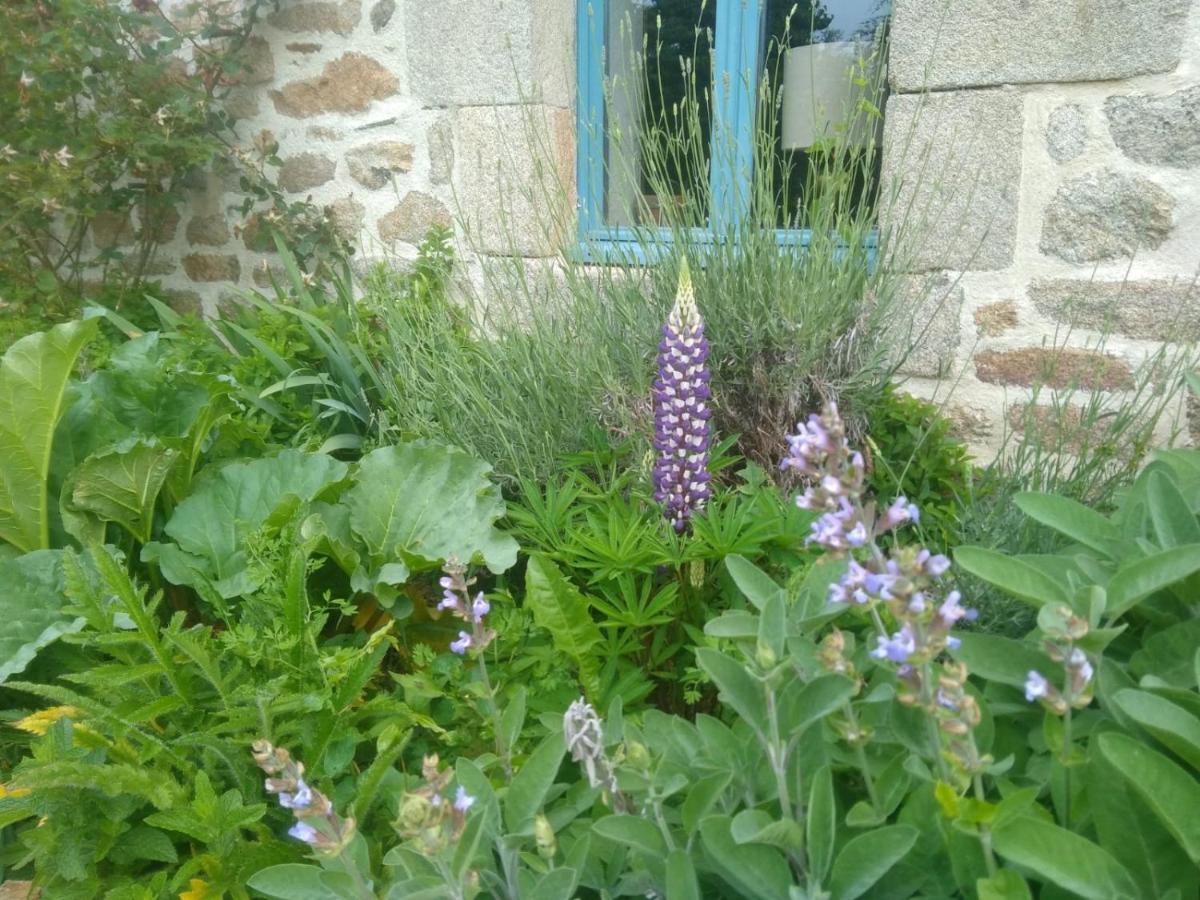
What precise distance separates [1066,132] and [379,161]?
2673mm

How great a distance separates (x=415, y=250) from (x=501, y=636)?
2494 mm

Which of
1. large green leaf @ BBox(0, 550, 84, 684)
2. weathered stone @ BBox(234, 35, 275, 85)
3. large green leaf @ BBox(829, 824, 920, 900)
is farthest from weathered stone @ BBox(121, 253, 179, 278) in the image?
large green leaf @ BBox(829, 824, 920, 900)

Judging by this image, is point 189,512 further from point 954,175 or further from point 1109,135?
point 1109,135

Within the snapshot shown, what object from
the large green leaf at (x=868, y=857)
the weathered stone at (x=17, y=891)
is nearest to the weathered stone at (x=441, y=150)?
the weathered stone at (x=17, y=891)

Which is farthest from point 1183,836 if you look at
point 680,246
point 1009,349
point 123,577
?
point 1009,349

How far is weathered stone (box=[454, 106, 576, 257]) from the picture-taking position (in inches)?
138

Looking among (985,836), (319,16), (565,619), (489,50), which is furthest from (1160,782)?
(319,16)

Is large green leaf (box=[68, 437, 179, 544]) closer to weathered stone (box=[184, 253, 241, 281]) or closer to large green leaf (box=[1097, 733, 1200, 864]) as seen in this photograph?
large green leaf (box=[1097, 733, 1200, 864])

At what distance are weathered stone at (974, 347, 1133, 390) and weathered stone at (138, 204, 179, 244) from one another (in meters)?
3.81

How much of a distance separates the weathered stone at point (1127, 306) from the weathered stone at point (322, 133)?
2.93m

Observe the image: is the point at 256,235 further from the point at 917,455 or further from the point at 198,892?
the point at 198,892

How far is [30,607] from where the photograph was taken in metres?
1.92

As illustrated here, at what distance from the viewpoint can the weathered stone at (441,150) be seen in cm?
365

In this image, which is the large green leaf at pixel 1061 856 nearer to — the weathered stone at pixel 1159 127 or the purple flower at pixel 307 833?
the purple flower at pixel 307 833
